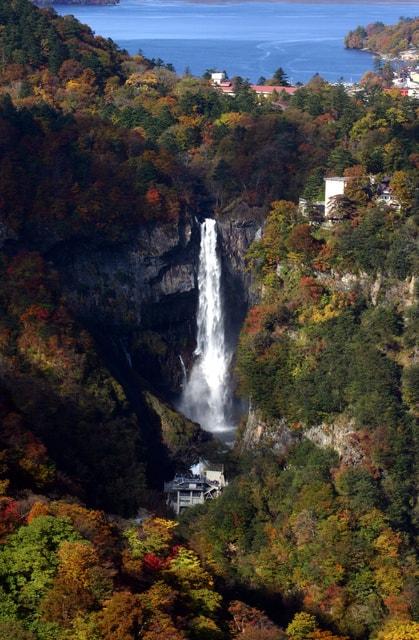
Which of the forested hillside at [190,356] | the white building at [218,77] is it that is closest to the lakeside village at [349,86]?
the white building at [218,77]

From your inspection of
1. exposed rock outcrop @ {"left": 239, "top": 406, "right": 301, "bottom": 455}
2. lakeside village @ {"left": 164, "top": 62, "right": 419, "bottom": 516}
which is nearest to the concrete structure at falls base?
lakeside village @ {"left": 164, "top": 62, "right": 419, "bottom": 516}

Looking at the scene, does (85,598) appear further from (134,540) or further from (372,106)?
(372,106)

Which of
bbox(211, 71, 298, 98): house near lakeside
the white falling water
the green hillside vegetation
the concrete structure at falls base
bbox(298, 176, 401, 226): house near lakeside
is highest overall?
the green hillside vegetation

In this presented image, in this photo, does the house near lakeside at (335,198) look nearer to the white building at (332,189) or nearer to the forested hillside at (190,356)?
the white building at (332,189)

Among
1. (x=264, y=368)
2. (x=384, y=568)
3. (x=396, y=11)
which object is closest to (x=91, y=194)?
(x=264, y=368)

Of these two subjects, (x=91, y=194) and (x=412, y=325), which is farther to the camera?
(x=91, y=194)

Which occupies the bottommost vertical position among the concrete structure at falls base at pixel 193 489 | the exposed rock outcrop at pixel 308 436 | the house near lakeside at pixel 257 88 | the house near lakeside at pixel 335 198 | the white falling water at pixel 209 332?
the concrete structure at falls base at pixel 193 489

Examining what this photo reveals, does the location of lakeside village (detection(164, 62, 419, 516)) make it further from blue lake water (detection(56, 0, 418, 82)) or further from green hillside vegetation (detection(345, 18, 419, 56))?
green hillside vegetation (detection(345, 18, 419, 56))
